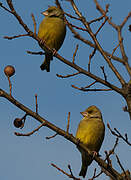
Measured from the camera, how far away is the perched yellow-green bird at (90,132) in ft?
17.7

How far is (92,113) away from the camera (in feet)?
19.9

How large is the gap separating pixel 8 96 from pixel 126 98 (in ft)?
4.52

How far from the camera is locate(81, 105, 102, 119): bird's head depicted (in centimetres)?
600

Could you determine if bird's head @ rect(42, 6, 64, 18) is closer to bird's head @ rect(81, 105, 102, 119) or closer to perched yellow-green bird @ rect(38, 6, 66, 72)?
perched yellow-green bird @ rect(38, 6, 66, 72)

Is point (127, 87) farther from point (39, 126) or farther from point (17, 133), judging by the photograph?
point (17, 133)

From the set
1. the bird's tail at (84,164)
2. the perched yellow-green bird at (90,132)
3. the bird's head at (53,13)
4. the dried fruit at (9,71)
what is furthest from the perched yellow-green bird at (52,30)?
the dried fruit at (9,71)

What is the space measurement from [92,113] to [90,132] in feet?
2.23

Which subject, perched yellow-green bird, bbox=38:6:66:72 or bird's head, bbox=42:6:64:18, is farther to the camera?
bird's head, bbox=42:6:64:18

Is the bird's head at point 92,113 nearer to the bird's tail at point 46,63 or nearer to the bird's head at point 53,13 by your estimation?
the bird's tail at point 46,63

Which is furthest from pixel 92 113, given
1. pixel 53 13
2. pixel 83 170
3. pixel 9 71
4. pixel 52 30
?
pixel 9 71

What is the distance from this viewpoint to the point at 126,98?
12.4 feet

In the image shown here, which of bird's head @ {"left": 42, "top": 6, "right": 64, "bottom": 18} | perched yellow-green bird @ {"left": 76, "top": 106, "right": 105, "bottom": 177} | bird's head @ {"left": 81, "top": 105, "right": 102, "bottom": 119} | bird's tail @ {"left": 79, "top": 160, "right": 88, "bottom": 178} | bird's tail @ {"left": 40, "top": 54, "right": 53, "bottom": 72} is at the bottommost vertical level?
bird's tail @ {"left": 79, "top": 160, "right": 88, "bottom": 178}

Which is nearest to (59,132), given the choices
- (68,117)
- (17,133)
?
(68,117)

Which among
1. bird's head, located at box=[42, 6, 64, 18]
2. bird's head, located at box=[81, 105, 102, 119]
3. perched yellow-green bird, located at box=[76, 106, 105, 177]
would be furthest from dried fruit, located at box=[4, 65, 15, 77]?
bird's head, located at box=[42, 6, 64, 18]
